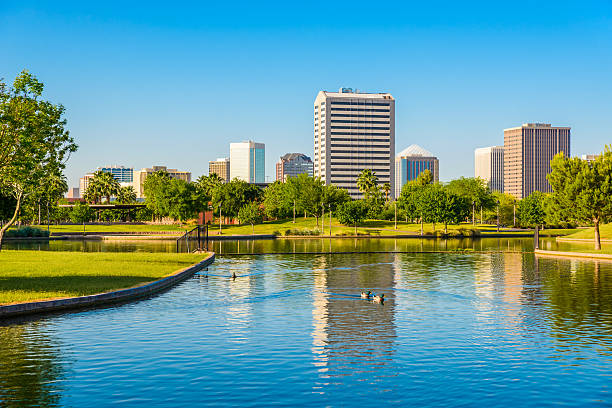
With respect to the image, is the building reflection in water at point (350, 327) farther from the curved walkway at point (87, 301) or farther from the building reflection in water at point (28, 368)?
the curved walkway at point (87, 301)

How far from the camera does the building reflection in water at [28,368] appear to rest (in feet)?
53.6

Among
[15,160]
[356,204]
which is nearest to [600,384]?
[15,160]

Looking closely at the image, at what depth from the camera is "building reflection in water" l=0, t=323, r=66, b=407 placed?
53.6 ft

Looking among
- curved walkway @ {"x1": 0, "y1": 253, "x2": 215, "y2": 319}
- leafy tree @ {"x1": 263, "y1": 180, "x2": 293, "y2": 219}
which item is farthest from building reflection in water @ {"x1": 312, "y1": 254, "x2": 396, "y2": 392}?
leafy tree @ {"x1": 263, "y1": 180, "x2": 293, "y2": 219}

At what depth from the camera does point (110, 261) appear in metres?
52.0

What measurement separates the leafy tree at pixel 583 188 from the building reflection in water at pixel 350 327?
107ft

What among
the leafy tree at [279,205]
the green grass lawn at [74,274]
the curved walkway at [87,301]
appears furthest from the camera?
the leafy tree at [279,205]

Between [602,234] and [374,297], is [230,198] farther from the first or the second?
[374,297]

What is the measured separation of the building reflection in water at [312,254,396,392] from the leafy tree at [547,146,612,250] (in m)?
32.5

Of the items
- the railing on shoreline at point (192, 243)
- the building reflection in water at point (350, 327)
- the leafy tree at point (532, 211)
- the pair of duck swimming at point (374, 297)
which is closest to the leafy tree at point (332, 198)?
the leafy tree at point (532, 211)

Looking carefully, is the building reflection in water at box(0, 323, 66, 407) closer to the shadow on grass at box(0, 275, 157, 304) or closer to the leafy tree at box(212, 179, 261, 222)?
the shadow on grass at box(0, 275, 157, 304)

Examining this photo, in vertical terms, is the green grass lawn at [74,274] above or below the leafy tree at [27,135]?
below

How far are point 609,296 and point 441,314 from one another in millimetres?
12305

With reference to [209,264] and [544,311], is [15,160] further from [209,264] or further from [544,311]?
[544,311]
